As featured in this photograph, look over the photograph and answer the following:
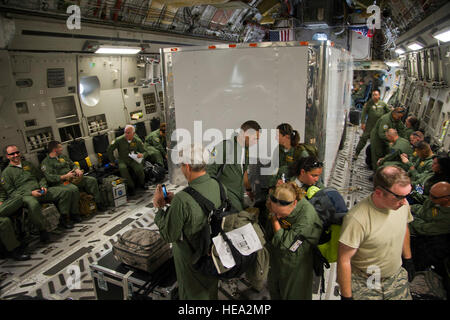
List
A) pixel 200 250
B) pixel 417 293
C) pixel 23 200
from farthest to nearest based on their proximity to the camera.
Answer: pixel 23 200 < pixel 417 293 < pixel 200 250

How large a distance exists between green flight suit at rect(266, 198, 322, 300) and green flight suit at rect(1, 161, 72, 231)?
4255 mm

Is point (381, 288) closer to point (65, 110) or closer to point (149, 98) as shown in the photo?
point (65, 110)

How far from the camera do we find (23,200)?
512 centimetres

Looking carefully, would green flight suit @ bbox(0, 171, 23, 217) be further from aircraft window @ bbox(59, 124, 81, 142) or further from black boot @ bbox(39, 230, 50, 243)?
aircraft window @ bbox(59, 124, 81, 142)

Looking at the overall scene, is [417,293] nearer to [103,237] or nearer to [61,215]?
[103,237]

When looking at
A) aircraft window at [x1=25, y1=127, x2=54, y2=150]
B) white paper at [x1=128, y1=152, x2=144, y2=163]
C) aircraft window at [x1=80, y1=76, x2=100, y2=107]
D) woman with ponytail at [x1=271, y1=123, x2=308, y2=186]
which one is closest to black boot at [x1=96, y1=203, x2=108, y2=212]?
white paper at [x1=128, y1=152, x2=144, y2=163]

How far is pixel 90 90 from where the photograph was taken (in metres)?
7.53

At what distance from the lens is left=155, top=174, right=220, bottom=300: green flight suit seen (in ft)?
9.05

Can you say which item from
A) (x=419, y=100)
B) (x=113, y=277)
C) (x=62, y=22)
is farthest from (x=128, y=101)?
(x=419, y=100)

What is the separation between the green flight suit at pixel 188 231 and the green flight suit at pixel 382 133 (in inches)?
224

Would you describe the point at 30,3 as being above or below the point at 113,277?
above

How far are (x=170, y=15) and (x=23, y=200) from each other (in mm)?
5852

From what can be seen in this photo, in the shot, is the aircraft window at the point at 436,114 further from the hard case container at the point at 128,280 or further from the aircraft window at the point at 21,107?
the aircraft window at the point at 21,107

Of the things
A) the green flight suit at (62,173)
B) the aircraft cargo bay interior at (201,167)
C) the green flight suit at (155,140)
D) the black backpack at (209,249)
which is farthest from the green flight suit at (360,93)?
the black backpack at (209,249)
